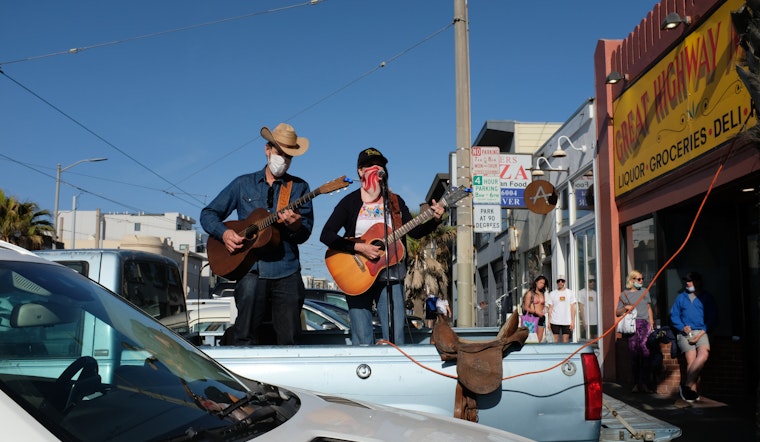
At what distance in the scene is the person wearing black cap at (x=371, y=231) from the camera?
5.15 meters

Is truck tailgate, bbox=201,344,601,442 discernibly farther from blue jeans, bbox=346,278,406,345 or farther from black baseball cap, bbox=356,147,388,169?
black baseball cap, bbox=356,147,388,169

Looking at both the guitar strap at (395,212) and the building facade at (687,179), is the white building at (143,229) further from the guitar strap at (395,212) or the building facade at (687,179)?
the guitar strap at (395,212)

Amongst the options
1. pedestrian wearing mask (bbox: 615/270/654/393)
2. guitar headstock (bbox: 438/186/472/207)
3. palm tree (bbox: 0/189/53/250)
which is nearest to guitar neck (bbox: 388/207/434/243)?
guitar headstock (bbox: 438/186/472/207)

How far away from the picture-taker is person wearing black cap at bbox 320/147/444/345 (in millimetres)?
5152

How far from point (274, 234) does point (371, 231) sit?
69 cm

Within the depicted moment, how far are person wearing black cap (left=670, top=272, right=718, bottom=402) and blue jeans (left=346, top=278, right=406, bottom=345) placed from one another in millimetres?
5942

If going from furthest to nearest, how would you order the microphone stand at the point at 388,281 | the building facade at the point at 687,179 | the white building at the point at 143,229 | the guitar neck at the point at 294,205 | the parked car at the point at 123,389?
the white building at the point at 143,229 < the building facade at the point at 687,179 < the guitar neck at the point at 294,205 < the microphone stand at the point at 388,281 < the parked car at the point at 123,389

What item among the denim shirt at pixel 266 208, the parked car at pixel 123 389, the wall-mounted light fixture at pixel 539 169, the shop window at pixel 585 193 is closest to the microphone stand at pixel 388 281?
the denim shirt at pixel 266 208

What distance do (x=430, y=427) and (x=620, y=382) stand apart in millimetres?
10681

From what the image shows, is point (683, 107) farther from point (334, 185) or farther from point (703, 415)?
point (334, 185)

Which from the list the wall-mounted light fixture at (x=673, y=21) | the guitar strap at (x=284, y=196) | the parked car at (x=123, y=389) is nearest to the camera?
the parked car at (x=123, y=389)

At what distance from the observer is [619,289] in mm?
13023

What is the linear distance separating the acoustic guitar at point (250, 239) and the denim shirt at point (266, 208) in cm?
5

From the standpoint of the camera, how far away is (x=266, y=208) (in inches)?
213
